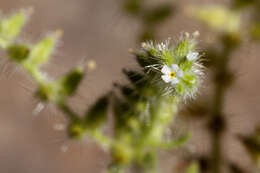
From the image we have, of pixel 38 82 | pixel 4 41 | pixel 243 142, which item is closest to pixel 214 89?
pixel 243 142

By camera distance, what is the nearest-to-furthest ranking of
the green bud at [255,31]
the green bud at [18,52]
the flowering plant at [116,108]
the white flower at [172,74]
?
the white flower at [172,74]
the flowering plant at [116,108]
the green bud at [18,52]
the green bud at [255,31]

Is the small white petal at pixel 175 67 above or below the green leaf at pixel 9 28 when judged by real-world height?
below

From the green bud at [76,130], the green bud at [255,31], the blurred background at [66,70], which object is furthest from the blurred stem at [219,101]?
the blurred background at [66,70]

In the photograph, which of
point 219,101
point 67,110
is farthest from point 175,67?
point 219,101

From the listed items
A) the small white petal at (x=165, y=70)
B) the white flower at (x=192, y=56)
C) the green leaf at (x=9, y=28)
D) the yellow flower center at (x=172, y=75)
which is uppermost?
the green leaf at (x=9, y=28)

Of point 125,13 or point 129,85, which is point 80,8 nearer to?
point 125,13

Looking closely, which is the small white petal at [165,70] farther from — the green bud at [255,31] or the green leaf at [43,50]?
the green bud at [255,31]

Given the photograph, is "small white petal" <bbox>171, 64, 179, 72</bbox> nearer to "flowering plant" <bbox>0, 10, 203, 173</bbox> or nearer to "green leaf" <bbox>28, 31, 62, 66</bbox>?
"flowering plant" <bbox>0, 10, 203, 173</bbox>
